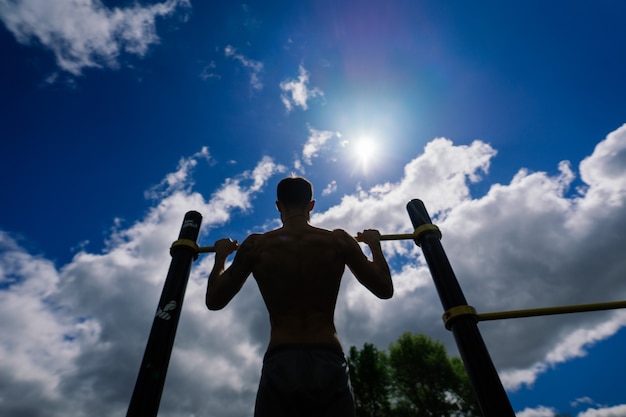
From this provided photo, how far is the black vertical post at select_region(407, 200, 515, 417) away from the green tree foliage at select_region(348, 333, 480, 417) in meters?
24.0

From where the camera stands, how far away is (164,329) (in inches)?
114

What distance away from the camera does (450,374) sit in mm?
24719

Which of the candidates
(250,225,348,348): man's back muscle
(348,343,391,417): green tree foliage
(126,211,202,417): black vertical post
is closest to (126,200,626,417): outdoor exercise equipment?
(126,211,202,417): black vertical post

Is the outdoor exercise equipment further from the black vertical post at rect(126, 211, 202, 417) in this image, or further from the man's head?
the man's head

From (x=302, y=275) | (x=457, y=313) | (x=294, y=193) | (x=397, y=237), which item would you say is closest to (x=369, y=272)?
(x=302, y=275)

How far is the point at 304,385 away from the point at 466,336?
192 cm

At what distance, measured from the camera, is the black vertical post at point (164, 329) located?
2559mm

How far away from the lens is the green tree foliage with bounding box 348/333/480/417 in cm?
2336

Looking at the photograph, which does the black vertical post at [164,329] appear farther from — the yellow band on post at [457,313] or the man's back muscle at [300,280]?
the yellow band on post at [457,313]

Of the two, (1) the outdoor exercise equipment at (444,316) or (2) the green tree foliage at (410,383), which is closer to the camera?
(1) the outdoor exercise equipment at (444,316)

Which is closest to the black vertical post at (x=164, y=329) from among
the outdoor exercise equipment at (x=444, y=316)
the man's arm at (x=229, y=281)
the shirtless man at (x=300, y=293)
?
the outdoor exercise equipment at (x=444, y=316)

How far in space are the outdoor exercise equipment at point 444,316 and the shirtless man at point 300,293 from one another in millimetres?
897

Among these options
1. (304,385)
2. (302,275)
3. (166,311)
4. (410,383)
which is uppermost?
(410,383)

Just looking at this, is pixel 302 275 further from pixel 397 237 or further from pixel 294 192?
pixel 397 237
